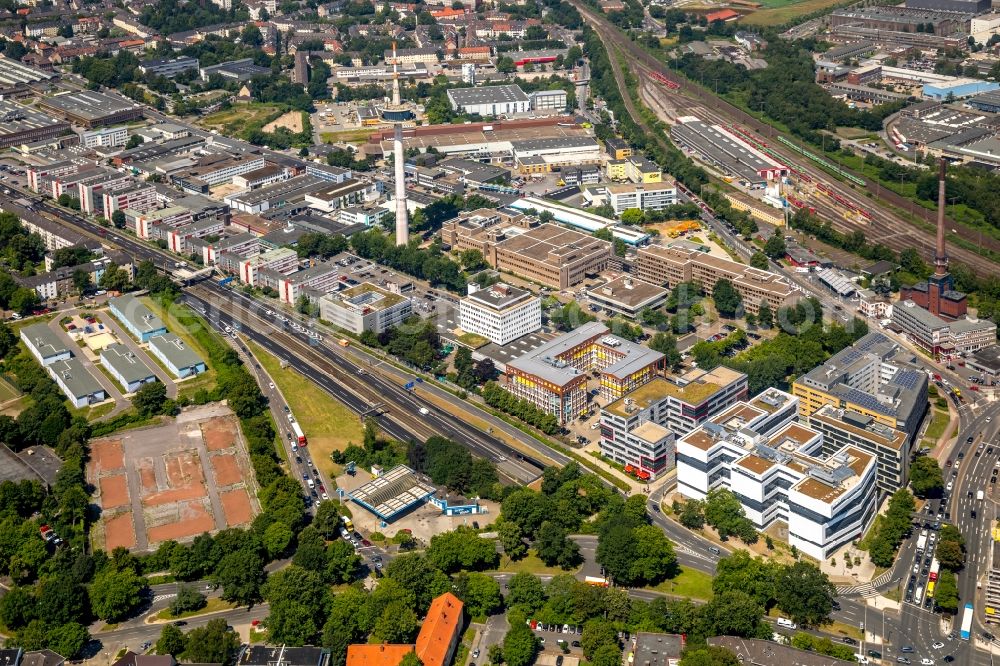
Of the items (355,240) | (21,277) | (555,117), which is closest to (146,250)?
(21,277)

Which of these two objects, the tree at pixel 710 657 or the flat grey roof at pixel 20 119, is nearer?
the tree at pixel 710 657

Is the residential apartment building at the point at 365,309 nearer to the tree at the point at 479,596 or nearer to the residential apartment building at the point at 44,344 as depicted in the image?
the residential apartment building at the point at 44,344

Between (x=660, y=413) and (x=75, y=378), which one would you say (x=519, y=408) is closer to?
(x=660, y=413)

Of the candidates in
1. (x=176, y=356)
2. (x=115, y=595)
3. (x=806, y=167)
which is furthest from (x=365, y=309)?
(x=806, y=167)

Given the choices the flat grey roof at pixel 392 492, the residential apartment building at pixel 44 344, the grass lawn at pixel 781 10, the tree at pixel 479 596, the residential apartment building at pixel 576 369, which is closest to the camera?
the tree at pixel 479 596

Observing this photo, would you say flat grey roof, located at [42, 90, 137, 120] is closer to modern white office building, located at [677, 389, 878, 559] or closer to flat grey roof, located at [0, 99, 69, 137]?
flat grey roof, located at [0, 99, 69, 137]

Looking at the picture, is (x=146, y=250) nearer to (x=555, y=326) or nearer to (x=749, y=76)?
(x=555, y=326)

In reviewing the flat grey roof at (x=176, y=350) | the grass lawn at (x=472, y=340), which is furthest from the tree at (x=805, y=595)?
the flat grey roof at (x=176, y=350)
